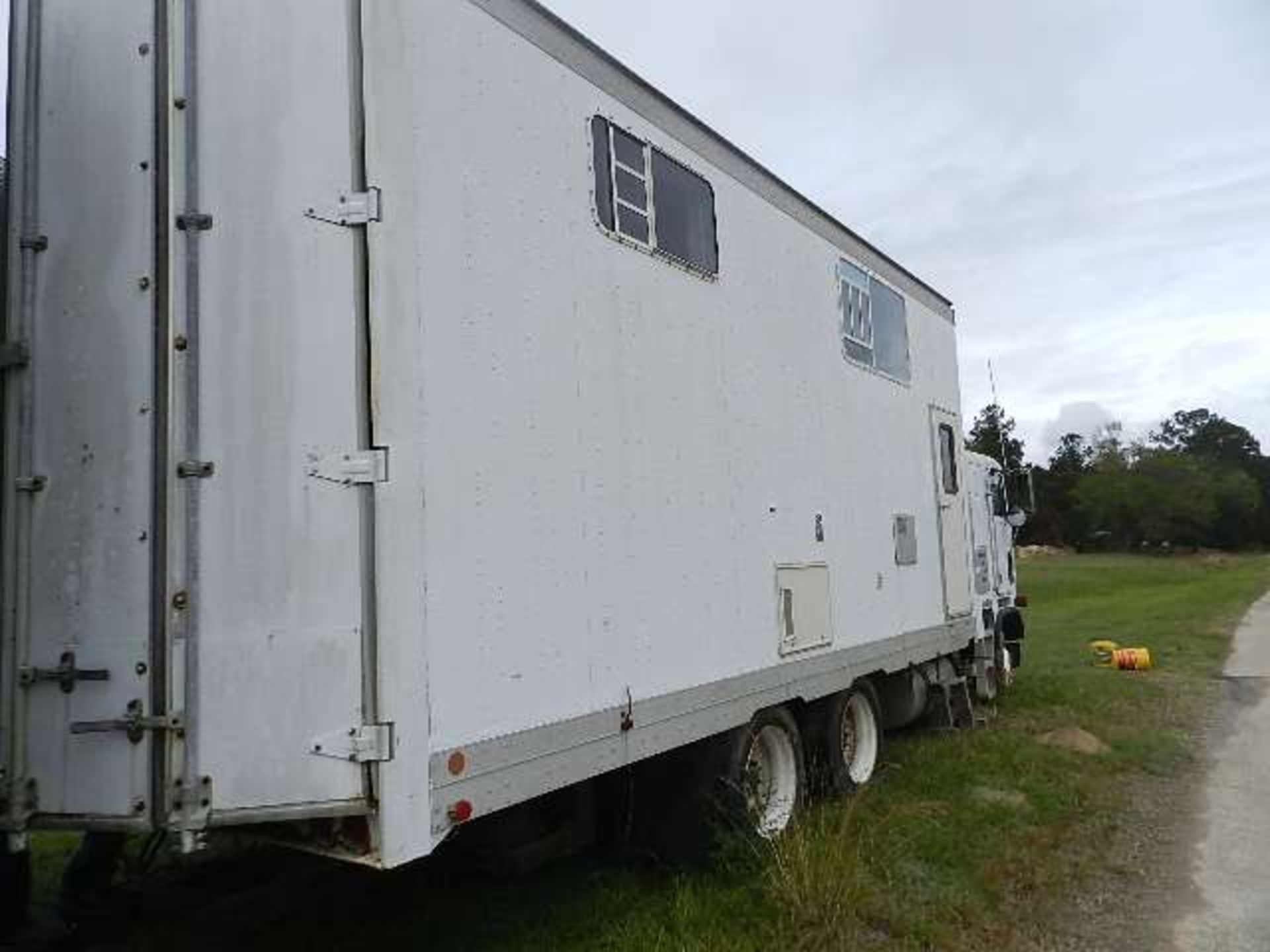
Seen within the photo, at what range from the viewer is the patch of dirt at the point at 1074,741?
30.0ft

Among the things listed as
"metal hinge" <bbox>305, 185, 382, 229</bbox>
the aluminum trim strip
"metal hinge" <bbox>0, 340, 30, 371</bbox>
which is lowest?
the aluminum trim strip

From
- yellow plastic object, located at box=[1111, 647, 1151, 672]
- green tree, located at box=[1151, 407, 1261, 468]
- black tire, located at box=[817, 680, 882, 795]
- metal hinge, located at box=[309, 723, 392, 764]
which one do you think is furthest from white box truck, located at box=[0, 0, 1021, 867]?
green tree, located at box=[1151, 407, 1261, 468]

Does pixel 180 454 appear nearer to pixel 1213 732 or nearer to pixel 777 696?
pixel 777 696

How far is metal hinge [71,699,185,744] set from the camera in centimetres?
335

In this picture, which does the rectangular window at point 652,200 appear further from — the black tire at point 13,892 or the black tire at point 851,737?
the black tire at point 13,892

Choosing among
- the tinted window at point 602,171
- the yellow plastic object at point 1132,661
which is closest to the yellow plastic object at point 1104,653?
the yellow plastic object at point 1132,661

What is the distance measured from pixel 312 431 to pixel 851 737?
5.10 m

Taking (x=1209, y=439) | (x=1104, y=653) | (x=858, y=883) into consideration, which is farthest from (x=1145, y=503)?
(x=858, y=883)

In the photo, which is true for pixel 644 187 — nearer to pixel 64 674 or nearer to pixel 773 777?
pixel 64 674

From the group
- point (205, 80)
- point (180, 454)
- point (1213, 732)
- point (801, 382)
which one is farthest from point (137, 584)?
point (1213, 732)

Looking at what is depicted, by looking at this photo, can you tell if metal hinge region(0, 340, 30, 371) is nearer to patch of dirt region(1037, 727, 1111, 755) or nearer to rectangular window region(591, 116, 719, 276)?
rectangular window region(591, 116, 719, 276)

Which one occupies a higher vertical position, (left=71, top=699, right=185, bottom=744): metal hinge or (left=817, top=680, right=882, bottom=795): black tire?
(left=71, top=699, right=185, bottom=744): metal hinge

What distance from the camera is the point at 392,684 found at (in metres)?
3.50

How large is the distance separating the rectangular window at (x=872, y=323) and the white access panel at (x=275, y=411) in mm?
4406
